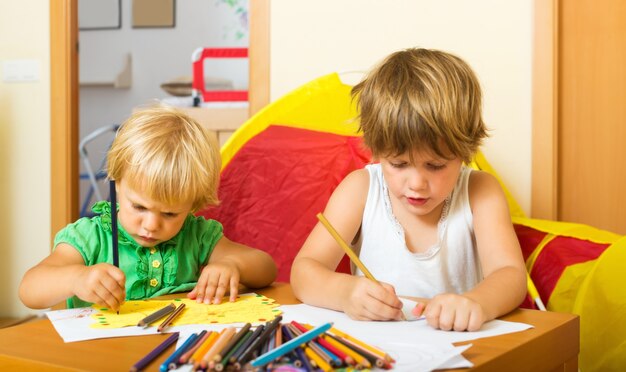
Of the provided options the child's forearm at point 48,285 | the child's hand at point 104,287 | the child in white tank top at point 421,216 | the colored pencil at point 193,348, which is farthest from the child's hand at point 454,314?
the child's forearm at point 48,285

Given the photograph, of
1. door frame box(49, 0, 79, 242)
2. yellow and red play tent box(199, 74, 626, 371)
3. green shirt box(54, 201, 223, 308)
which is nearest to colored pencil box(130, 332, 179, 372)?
green shirt box(54, 201, 223, 308)

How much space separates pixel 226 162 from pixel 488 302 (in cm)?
104

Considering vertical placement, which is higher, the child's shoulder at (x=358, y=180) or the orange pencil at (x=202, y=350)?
the child's shoulder at (x=358, y=180)

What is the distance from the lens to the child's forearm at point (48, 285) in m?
0.97

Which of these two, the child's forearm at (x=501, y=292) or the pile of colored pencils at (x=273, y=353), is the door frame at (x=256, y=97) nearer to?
the child's forearm at (x=501, y=292)

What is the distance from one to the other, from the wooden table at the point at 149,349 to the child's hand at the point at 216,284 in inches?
8.2

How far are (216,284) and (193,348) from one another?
34 cm

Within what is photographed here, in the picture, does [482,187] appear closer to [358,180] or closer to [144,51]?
[358,180]

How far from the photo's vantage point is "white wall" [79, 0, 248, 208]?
13.9 ft

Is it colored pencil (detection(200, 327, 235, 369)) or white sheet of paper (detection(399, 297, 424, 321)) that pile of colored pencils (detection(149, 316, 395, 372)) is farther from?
white sheet of paper (detection(399, 297, 424, 321))

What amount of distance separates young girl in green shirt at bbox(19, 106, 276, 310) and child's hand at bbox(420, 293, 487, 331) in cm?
33

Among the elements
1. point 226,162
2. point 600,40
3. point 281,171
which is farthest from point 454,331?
point 600,40

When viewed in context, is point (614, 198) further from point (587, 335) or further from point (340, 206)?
point (340, 206)

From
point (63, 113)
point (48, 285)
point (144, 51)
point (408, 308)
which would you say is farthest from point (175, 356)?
point (144, 51)
